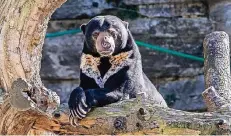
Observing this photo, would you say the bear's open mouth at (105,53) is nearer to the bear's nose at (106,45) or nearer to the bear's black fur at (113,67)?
the bear's nose at (106,45)

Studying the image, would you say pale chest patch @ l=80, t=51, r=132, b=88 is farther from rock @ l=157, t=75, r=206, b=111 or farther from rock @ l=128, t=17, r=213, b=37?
rock @ l=128, t=17, r=213, b=37

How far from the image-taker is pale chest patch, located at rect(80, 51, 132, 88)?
4.01 metres

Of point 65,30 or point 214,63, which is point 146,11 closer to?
point 65,30

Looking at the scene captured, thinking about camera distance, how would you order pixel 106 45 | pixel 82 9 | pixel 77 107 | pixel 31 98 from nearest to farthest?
pixel 31 98 < pixel 77 107 < pixel 106 45 < pixel 82 9

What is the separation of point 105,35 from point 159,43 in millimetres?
2706

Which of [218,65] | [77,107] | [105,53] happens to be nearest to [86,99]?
[77,107]

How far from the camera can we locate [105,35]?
3.99 m

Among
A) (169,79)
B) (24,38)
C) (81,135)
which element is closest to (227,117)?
(81,135)

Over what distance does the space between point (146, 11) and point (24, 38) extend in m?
3.87

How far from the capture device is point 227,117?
2748mm

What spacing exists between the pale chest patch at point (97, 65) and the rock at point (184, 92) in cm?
244

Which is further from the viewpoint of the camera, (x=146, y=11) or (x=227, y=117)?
(x=146, y=11)

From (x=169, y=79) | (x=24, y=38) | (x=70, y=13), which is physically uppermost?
(x=24, y=38)

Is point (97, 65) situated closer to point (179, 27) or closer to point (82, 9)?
point (179, 27)
